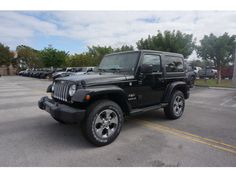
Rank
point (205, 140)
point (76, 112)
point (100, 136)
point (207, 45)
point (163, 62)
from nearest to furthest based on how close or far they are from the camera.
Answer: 1. point (76, 112)
2. point (100, 136)
3. point (205, 140)
4. point (163, 62)
5. point (207, 45)

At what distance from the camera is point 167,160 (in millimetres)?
3223

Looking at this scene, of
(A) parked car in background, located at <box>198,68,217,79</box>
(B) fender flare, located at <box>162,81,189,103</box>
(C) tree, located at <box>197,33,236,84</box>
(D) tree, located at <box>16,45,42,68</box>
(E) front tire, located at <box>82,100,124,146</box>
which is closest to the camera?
(E) front tire, located at <box>82,100,124,146</box>

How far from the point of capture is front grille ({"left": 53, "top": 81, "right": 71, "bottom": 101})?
3998mm

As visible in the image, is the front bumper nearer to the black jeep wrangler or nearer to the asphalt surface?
the black jeep wrangler

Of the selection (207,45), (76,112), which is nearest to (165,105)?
(76,112)

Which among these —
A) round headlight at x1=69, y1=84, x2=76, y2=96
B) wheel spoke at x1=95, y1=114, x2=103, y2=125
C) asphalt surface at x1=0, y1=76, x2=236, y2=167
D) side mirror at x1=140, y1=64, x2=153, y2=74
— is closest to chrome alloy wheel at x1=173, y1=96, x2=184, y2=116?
asphalt surface at x1=0, y1=76, x2=236, y2=167

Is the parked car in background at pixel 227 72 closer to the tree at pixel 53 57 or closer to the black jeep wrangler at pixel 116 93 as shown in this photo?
the black jeep wrangler at pixel 116 93

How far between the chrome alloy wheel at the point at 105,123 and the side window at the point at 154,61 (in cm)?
161

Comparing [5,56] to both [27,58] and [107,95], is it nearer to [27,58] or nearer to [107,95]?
[27,58]

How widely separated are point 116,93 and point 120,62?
3.88ft

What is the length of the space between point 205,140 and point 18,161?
3.60 metres

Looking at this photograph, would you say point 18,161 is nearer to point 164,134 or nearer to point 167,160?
point 167,160

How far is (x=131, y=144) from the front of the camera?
386 cm

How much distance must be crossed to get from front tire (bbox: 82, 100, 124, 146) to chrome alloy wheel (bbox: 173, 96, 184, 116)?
2.25 meters
